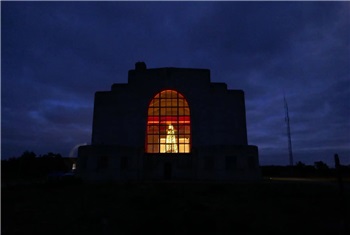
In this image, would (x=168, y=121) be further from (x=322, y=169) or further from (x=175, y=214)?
(x=322, y=169)

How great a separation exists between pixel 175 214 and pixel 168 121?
2688cm

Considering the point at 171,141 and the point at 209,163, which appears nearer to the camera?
the point at 209,163

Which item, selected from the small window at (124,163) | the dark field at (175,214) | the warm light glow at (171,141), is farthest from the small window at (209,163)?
the dark field at (175,214)

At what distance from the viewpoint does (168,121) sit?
3866cm

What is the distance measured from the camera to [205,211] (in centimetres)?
1330

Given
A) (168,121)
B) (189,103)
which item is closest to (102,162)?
(168,121)

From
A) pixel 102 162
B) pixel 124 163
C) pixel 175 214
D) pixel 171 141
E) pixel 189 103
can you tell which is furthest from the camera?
pixel 189 103

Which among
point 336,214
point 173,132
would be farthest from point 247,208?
point 173,132

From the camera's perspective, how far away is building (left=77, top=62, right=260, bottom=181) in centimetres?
3450

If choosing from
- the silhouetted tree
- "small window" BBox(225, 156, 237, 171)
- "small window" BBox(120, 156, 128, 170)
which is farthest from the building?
the silhouetted tree

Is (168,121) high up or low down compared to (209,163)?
up

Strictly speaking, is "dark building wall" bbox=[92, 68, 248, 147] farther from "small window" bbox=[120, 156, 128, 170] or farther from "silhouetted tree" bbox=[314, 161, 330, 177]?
"silhouetted tree" bbox=[314, 161, 330, 177]

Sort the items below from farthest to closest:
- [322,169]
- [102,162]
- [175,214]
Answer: [322,169] < [102,162] < [175,214]

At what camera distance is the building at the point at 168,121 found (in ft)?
113
